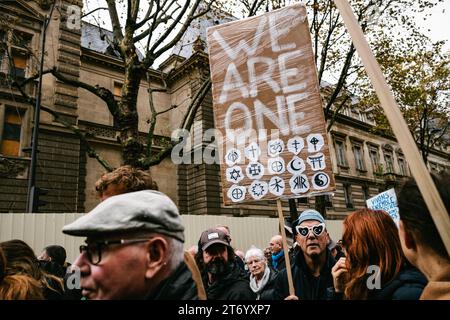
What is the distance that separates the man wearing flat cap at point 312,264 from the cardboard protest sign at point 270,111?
341mm

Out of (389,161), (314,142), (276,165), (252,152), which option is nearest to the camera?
(314,142)

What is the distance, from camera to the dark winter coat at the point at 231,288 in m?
2.43

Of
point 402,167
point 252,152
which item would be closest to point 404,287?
point 252,152

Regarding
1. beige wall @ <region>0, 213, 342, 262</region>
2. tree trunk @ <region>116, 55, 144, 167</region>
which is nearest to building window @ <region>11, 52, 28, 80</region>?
beige wall @ <region>0, 213, 342, 262</region>

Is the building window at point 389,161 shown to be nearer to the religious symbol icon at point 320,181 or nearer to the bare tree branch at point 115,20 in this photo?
the bare tree branch at point 115,20

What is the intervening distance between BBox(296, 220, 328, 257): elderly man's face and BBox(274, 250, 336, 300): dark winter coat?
3.8 inches

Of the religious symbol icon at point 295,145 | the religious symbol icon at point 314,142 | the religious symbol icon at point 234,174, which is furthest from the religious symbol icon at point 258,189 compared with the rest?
the religious symbol icon at point 314,142

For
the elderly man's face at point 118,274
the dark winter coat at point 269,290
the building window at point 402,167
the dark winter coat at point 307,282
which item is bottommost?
the dark winter coat at point 269,290

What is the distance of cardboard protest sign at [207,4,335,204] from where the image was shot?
316cm

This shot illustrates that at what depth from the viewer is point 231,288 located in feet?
8.38

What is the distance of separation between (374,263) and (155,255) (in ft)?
4.39

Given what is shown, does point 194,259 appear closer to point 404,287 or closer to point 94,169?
point 404,287

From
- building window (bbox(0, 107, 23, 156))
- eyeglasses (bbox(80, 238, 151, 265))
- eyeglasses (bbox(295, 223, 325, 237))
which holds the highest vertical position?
building window (bbox(0, 107, 23, 156))

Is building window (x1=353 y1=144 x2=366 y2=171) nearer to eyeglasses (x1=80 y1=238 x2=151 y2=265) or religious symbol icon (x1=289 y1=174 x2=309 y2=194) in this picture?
religious symbol icon (x1=289 y1=174 x2=309 y2=194)
